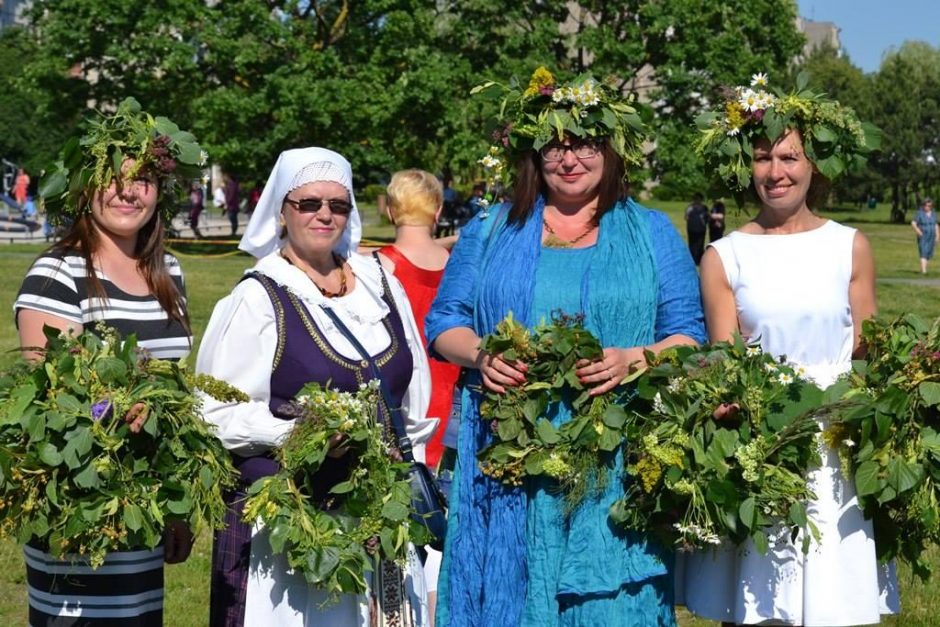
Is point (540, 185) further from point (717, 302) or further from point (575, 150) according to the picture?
point (717, 302)

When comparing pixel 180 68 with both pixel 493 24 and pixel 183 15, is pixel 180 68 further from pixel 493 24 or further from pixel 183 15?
pixel 493 24

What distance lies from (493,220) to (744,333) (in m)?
0.93

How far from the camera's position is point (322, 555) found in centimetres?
384

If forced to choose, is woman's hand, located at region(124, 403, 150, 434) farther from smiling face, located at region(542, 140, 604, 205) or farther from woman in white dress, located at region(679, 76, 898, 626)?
woman in white dress, located at region(679, 76, 898, 626)

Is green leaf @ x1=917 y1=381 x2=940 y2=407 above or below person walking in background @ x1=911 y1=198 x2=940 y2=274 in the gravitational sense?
below

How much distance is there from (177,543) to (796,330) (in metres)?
2.13

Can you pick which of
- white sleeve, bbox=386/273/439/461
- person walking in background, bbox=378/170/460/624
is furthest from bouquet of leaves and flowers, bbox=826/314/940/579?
person walking in background, bbox=378/170/460/624

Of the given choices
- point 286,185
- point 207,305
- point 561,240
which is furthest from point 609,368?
point 207,305

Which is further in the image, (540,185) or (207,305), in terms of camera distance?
(207,305)

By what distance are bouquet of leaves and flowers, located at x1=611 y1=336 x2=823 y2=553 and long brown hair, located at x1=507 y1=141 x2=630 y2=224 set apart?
24.2 inches

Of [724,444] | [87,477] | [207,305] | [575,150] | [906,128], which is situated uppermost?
[906,128]

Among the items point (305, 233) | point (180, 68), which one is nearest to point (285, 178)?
point (305, 233)

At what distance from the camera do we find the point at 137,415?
3.68 m

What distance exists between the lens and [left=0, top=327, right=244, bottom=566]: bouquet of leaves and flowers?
3621mm
